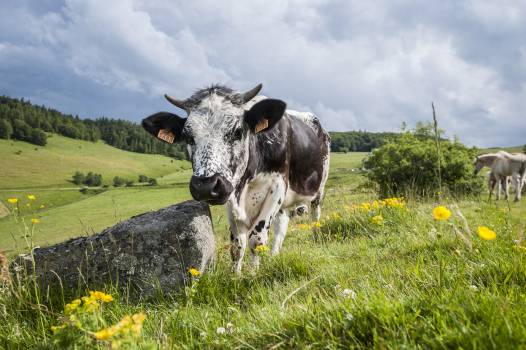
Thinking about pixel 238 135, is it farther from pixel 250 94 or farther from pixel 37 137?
pixel 37 137

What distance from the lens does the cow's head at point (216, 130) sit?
3881mm

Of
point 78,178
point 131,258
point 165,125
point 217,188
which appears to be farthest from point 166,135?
point 78,178

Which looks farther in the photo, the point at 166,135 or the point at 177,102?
the point at 166,135

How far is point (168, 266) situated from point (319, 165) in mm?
4848

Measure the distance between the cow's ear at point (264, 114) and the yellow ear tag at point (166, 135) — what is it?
1.19m

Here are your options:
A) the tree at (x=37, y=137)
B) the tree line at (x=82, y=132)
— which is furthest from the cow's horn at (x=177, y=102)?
the tree at (x=37, y=137)

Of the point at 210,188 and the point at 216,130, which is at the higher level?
the point at 216,130

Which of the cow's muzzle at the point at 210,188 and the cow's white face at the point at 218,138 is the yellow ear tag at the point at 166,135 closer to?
the cow's white face at the point at 218,138

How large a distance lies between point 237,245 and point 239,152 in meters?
1.41

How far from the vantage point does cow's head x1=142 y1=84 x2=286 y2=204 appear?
12.7ft

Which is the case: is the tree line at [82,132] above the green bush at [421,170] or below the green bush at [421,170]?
above

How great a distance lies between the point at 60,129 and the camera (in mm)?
162750

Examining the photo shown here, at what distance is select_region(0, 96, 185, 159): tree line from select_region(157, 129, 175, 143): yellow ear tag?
145 metres

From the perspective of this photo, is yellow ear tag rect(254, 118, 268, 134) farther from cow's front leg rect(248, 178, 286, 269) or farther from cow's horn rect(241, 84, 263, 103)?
cow's front leg rect(248, 178, 286, 269)
